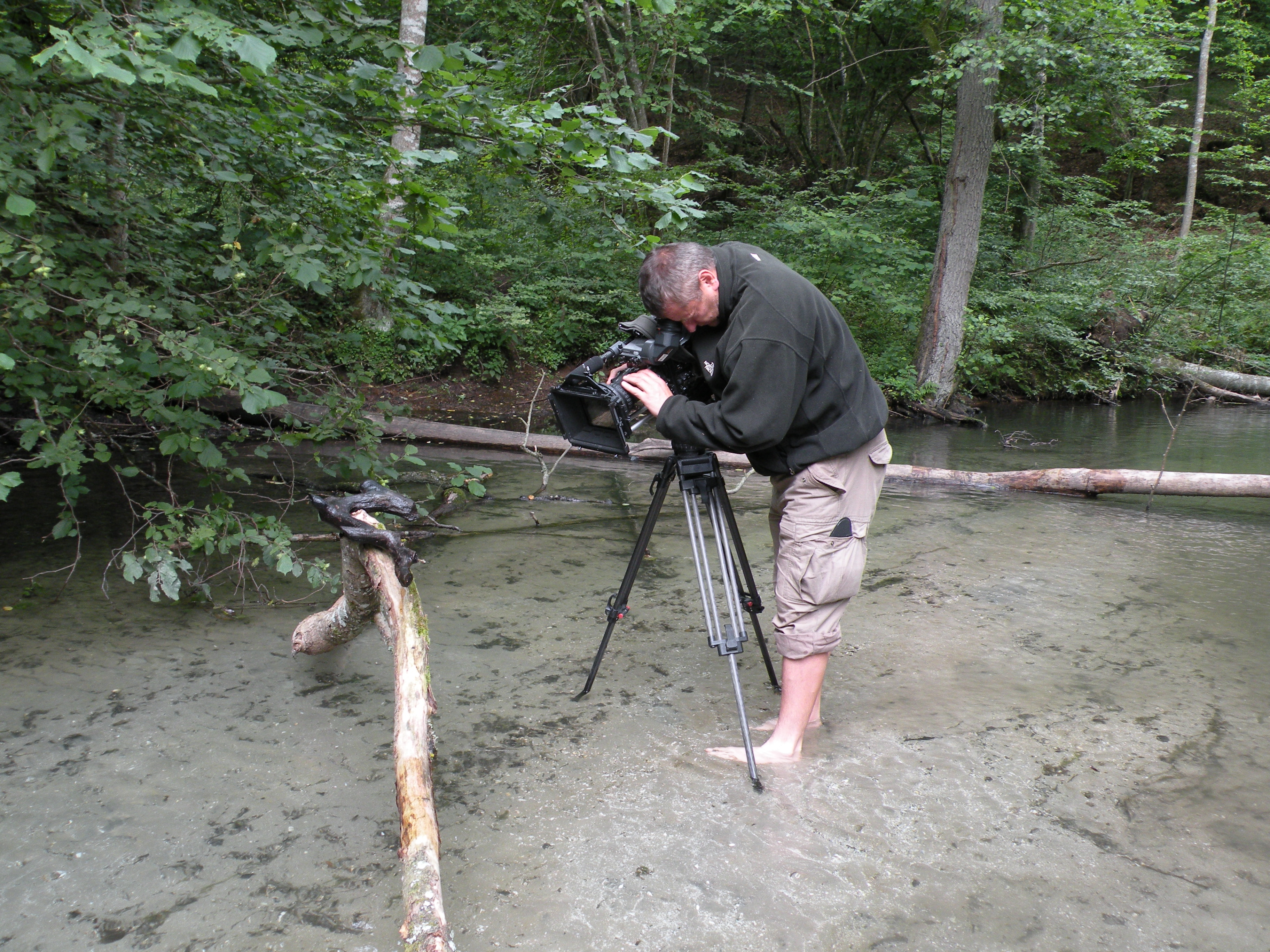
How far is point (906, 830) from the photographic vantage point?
231cm

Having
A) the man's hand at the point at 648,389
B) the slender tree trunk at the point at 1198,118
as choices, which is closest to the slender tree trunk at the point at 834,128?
the slender tree trunk at the point at 1198,118

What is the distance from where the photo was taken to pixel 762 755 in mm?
2623

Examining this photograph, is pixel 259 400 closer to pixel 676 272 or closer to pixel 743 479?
pixel 676 272

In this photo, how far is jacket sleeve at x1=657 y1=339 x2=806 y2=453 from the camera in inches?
89.4

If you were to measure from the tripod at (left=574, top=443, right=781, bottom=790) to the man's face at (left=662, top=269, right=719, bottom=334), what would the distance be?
1.31 feet

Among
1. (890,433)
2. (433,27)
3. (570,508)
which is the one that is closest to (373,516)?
(570,508)

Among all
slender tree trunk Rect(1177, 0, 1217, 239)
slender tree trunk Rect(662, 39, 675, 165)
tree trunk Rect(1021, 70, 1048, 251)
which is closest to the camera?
slender tree trunk Rect(662, 39, 675, 165)

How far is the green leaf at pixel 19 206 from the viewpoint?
2.38 metres

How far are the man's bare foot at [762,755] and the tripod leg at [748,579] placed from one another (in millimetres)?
448

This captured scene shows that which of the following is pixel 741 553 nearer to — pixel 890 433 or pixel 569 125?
pixel 569 125

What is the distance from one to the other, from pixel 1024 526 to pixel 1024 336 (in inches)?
314

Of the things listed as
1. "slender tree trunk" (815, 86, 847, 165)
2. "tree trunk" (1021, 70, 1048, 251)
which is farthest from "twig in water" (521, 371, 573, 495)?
"slender tree trunk" (815, 86, 847, 165)

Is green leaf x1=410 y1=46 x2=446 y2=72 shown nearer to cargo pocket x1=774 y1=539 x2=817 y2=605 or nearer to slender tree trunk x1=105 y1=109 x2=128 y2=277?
slender tree trunk x1=105 y1=109 x2=128 y2=277

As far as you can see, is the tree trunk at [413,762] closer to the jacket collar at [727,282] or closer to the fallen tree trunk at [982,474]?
the jacket collar at [727,282]
